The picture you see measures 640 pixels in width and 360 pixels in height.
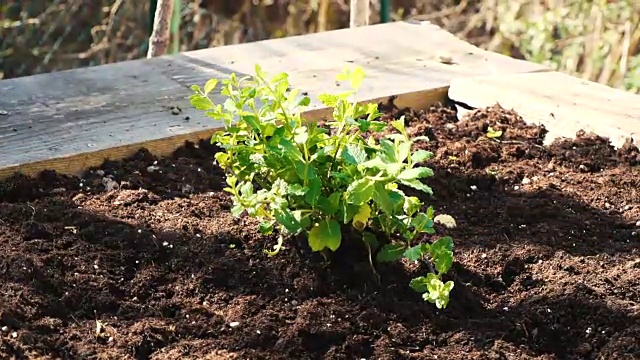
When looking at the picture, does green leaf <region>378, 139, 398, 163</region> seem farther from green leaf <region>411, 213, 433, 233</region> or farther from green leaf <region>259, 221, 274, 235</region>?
green leaf <region>259, 221, 274, 235</region>

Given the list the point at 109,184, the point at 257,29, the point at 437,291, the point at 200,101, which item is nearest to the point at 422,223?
the point at 437,291

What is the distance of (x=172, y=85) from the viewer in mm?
3184

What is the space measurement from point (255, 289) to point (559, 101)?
58.0 inches

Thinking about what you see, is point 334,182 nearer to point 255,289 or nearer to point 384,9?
point 255,289

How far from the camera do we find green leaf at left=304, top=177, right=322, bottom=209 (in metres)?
1.93

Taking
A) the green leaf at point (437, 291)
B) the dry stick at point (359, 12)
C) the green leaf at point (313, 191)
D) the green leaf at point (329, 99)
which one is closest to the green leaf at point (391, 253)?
the green leaf at point (437, 291)

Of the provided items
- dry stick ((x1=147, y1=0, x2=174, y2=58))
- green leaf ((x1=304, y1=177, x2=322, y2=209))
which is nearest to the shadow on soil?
green leaf ((x1=304, y1=177, x2=322, y2=209))

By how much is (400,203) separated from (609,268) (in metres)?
0.55

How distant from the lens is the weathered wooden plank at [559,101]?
286cm

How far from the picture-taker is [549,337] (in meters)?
1.89

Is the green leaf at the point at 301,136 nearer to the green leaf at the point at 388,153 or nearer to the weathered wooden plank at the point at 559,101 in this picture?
the green leaf at the point at 388,153

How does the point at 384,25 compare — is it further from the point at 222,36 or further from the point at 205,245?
the point at 222,36

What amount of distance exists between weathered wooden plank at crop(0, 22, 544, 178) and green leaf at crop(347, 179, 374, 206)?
3.33ft

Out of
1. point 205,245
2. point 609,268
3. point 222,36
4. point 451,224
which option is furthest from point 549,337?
point 222,36
